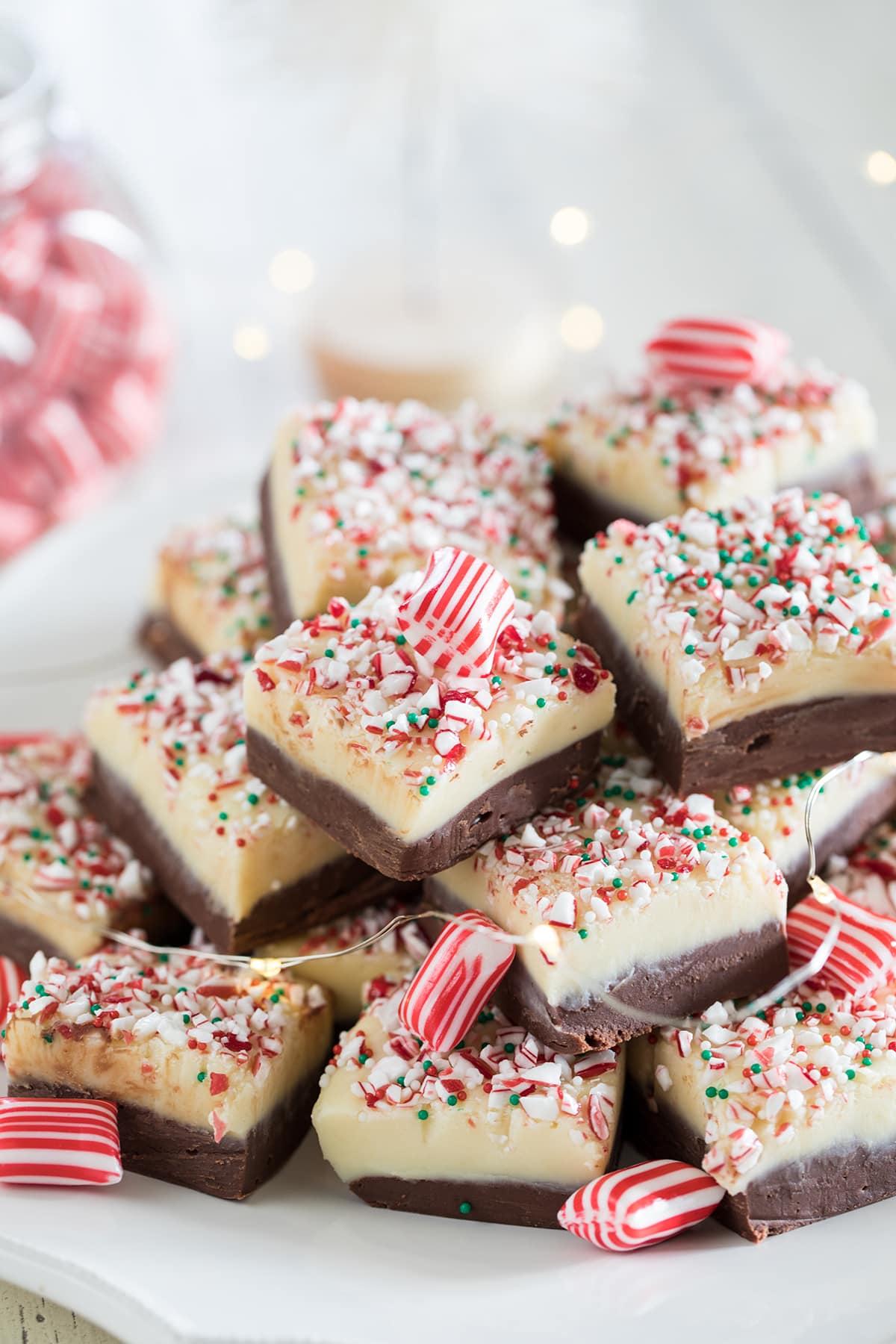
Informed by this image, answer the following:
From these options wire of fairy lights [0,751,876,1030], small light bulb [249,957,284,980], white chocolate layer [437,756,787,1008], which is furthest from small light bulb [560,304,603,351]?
small light bulb [249,957,284,980]

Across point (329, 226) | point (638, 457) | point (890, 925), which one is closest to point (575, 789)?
point (890, 925)

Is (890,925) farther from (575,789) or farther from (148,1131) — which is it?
(148,1131)

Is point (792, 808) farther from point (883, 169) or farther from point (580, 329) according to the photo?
point (580, 329)

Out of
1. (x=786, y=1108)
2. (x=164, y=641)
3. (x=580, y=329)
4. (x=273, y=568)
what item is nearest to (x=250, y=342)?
(x=580, y=329)

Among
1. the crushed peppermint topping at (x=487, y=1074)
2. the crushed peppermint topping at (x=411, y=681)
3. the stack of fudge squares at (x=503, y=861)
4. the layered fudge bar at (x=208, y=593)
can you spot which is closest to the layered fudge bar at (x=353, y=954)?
the stack of fudge squares at (x=503, y=861)

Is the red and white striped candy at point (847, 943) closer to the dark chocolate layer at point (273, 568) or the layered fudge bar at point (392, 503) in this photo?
the layered fudge bar at point (392, 503)

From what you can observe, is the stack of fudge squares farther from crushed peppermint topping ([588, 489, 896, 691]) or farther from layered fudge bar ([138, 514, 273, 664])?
layered fudge bar ([138, 514, 273, 664])
